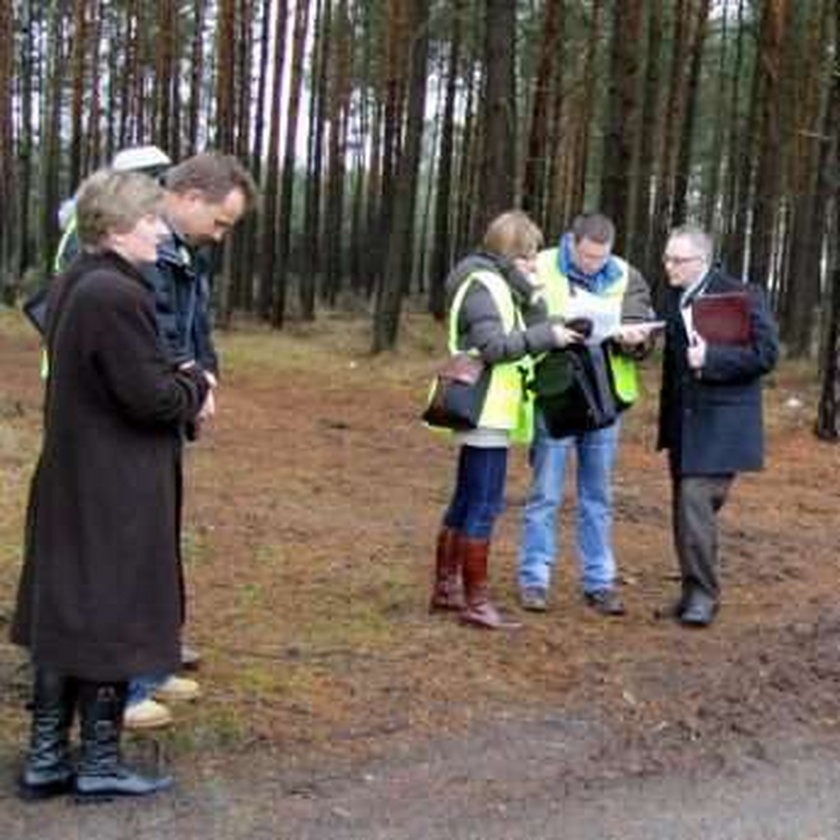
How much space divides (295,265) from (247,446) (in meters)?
30.8

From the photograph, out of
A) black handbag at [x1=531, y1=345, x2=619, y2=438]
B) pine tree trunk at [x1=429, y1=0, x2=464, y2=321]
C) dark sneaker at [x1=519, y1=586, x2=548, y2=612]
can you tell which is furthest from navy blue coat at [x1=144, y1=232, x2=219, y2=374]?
pine tree trunk at [x1=429, y1=0, x2=464, y2=321]

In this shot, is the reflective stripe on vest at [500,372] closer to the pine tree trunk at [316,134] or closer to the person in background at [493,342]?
the person in background at [493,342]

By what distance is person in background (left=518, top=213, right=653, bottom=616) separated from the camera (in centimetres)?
675

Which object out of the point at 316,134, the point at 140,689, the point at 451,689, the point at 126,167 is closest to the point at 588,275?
the point at 451,689

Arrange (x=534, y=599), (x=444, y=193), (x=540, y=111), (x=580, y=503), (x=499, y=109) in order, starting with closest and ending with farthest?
(x=534, y=599) < (x=580, y=503) < (x=499, y=109) < (x=540, y=111) < (x=444, y=193)

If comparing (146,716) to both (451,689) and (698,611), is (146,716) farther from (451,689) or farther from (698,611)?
(698,611)

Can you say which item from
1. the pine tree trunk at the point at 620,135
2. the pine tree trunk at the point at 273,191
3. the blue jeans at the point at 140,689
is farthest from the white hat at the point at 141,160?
the pine tree trunk at the point at 273,191

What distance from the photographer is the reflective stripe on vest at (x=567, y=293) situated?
22.3 feet

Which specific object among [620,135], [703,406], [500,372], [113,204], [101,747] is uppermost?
[620,135]

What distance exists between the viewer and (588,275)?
6812 millimetres

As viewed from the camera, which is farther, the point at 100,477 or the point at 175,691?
the point at 175,691

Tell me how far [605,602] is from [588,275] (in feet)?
5.33

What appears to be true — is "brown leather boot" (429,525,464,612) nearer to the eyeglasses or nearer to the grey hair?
the eyeglasses

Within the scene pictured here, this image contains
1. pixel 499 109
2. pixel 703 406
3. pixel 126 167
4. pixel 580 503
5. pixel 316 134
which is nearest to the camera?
pixel 126 167
